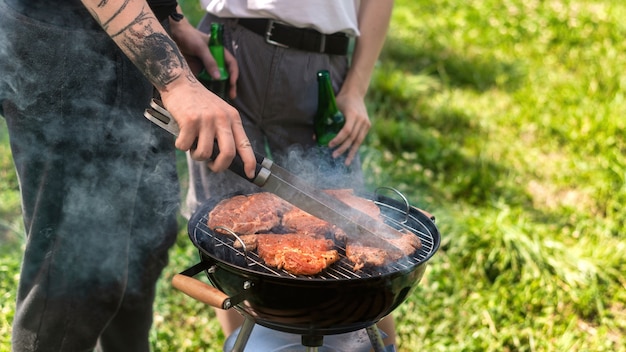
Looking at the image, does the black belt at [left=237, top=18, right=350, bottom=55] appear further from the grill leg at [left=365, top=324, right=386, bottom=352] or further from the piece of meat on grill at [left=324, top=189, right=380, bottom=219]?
the grill leg at [left=365, top=324, right=386, bottom=352]

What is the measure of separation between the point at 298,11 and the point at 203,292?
1259 mm

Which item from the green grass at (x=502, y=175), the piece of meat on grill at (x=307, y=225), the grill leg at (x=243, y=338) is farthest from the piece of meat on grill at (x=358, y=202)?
the green grass at (x=502, y=175)

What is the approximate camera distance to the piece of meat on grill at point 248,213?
221 cm

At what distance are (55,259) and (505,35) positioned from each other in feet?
23.4

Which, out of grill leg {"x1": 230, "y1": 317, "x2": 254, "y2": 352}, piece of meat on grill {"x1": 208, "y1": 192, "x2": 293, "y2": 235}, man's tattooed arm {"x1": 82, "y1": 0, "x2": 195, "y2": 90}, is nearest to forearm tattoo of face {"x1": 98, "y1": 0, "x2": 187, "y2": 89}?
man's tattooed arm {"x1": 82, "y1": 0, "x2": 195, "y2": 90}

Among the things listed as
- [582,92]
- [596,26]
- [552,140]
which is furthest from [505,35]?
[552,140]

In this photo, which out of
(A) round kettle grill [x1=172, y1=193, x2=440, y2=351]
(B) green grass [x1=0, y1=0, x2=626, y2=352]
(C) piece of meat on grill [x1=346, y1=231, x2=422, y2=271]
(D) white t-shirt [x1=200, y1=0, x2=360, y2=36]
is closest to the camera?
(A) round kettle grill [x1=172, y1=193, x2=440, y2=351]

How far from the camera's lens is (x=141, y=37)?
2057 mm

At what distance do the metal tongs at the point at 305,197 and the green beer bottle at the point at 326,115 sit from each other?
0.78 meters

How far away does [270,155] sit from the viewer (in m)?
3.00

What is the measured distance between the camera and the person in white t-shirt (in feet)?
9.17

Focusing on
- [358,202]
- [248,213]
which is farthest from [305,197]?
[358,202]

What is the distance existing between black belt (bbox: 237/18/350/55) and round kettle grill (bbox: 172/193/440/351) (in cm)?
94

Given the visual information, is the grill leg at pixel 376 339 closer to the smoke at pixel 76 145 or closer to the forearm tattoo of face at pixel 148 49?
the smoke at pixel 76 145
